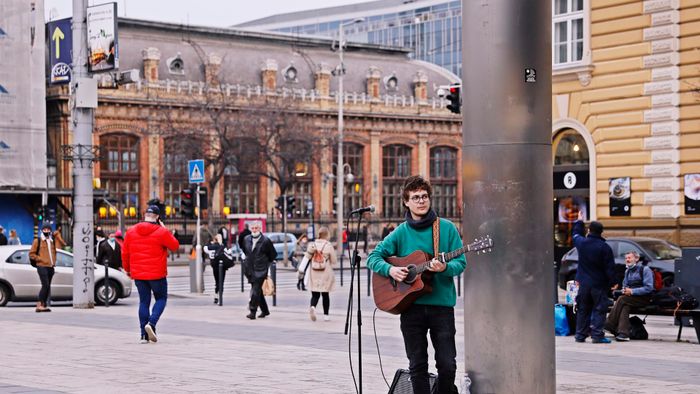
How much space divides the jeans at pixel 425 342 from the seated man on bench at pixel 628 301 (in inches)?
355

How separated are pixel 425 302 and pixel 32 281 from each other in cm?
1980

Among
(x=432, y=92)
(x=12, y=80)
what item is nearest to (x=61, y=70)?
(x=12, y=80)

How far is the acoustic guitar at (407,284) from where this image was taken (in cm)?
879

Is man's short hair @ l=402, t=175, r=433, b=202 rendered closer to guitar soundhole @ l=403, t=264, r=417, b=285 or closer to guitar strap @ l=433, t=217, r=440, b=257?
guitar strap @ l=433, t=217, r=440, b=257

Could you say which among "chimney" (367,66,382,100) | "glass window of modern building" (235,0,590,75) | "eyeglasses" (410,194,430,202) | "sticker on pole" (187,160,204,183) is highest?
"glass window of modern building" (235,0,590,75)

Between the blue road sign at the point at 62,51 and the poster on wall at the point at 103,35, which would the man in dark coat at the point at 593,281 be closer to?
the poster on wall at the point at 103,35

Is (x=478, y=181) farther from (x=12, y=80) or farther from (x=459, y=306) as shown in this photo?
(x=12, y=80)

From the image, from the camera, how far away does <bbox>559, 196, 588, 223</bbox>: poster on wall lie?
30375mm

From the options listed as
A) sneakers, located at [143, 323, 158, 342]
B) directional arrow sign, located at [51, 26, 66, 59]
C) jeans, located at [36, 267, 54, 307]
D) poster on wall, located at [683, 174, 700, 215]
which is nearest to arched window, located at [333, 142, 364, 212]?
poster on wall, located at [683, 174, 700, 215]

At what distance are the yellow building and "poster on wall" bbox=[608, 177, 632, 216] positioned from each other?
25 mm

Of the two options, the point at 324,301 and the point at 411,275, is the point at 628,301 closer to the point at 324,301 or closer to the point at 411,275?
the point at 324,301

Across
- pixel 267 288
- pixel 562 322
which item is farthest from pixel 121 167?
pixel 562 322

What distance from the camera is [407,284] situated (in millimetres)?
8867

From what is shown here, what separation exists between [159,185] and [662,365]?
67948 mm
